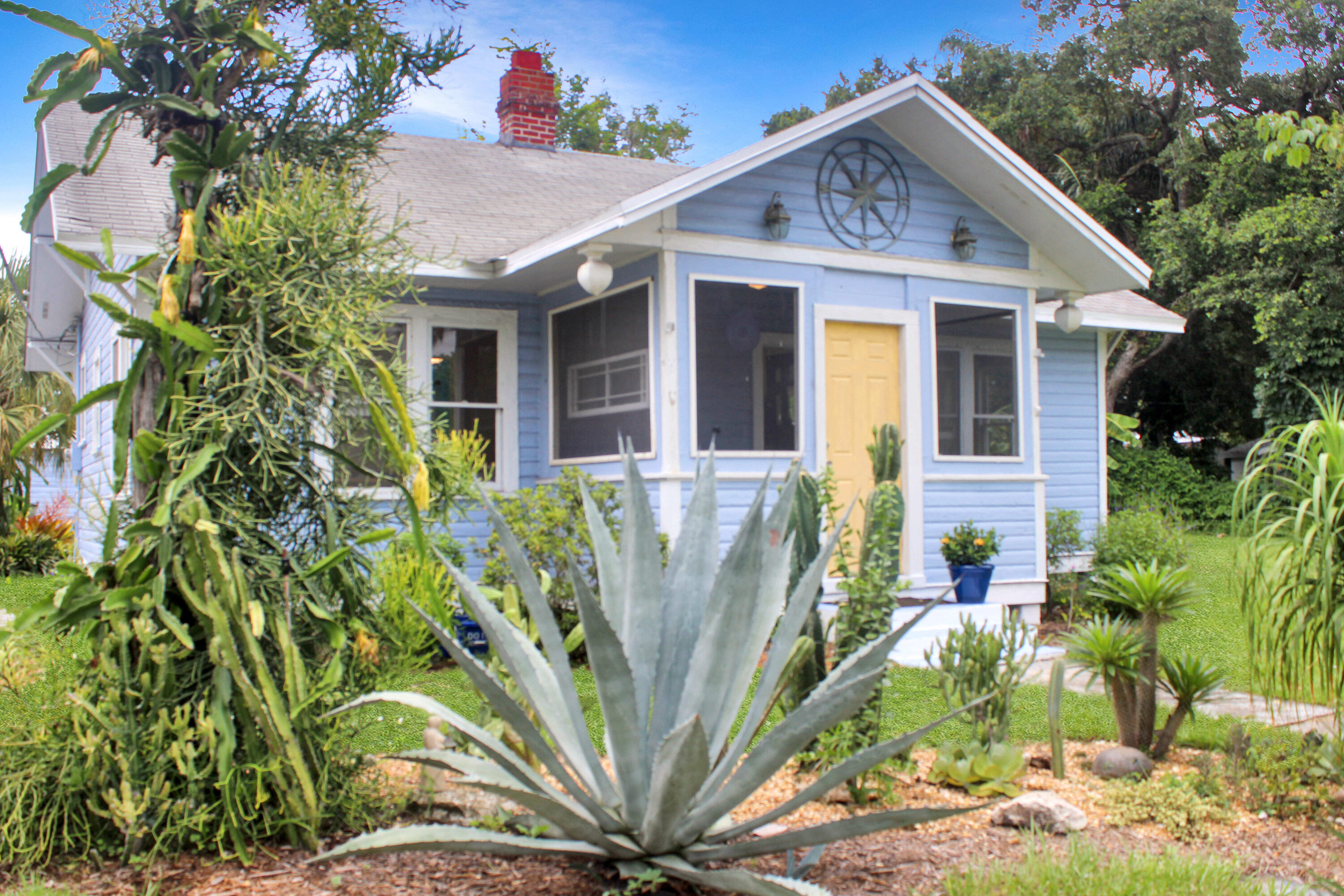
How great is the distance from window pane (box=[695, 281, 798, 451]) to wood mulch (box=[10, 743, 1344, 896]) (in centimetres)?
520

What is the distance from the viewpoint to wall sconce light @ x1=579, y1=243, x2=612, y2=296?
8227mm

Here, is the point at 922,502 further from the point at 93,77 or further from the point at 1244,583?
the point at 93,77

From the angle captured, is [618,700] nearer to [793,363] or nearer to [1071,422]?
[793,363]

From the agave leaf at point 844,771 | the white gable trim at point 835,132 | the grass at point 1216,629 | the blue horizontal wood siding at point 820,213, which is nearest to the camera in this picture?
the agave leaf at point 844,771

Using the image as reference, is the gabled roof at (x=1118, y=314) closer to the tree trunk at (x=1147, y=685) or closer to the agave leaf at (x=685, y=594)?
the tree trunk at (x=1147, y=685)

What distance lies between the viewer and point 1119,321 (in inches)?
500

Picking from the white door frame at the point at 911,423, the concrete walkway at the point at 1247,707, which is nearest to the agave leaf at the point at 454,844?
the concrete walkway at the point at 1247,707

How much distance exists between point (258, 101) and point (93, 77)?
2.03 feet

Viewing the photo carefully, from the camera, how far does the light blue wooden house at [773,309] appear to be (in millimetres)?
8688

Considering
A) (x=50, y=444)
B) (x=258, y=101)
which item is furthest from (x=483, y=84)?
(x=258, y=101)

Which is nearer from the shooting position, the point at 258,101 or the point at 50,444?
the point at 258,101

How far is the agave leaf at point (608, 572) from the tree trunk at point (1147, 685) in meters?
2.67

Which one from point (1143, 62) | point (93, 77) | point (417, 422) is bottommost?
point (417, 422)

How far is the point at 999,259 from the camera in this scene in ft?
34.0
